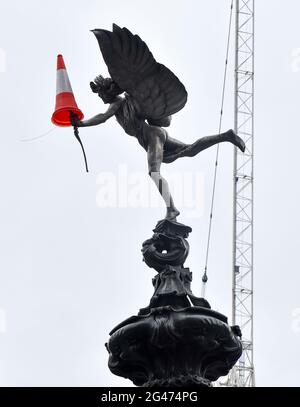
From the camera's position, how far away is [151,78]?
17.0 metres

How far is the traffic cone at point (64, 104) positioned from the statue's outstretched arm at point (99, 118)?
0.09m

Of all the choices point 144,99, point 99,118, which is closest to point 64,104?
point 99,118

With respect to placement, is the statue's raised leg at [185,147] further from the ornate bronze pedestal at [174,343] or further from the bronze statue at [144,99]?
the ornate bronze pedestal at [174,343]

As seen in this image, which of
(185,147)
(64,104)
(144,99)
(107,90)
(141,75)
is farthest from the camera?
(185,147)

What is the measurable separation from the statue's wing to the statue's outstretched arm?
28 cm

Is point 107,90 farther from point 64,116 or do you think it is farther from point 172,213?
point 172,213

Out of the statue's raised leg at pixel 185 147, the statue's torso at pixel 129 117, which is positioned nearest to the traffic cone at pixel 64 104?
the statue's torso at pixel 129 117

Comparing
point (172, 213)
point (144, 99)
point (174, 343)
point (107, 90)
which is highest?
point (107, 90)

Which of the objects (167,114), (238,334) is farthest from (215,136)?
(238,334)

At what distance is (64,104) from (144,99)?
1200 millimetres

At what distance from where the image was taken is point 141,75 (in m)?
16.9

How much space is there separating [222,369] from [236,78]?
53.1 metres
